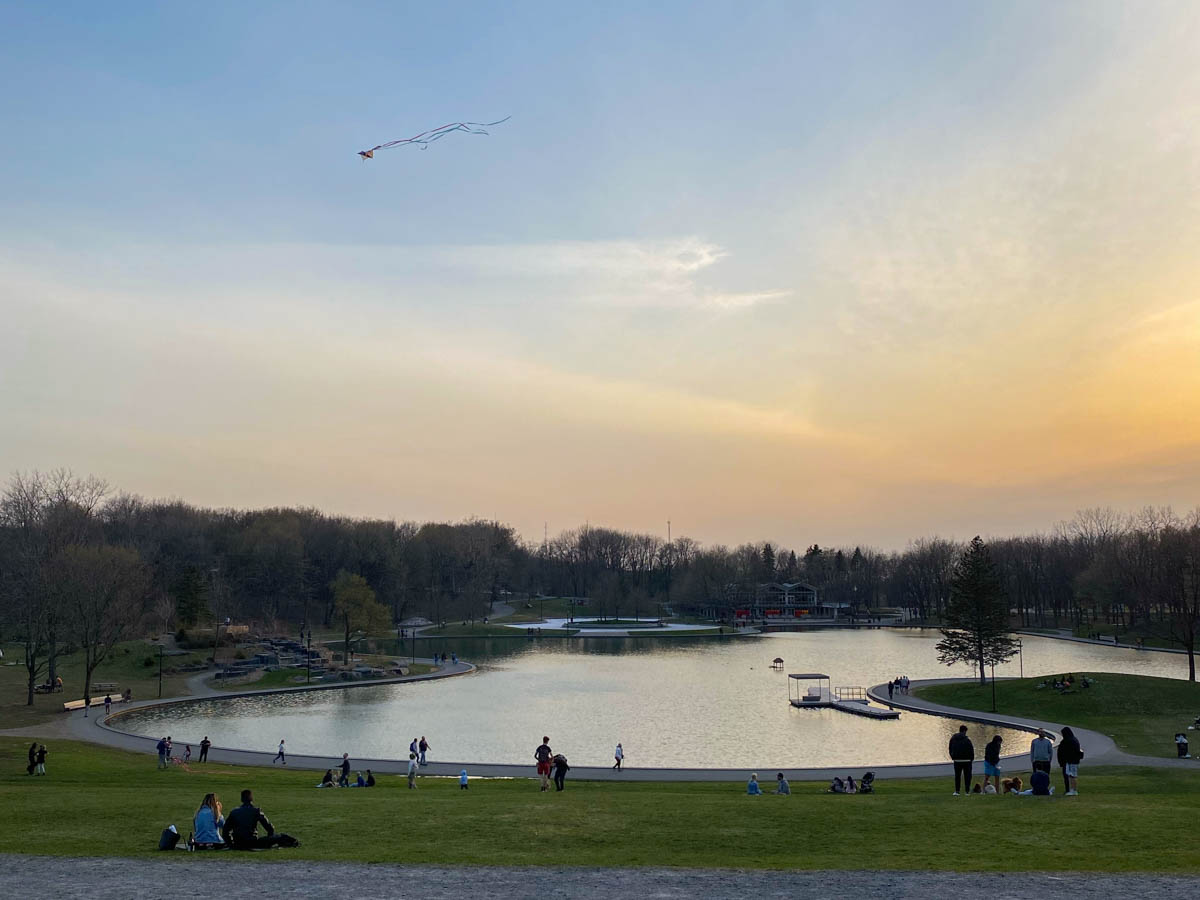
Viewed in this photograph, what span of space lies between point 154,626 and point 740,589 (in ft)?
354

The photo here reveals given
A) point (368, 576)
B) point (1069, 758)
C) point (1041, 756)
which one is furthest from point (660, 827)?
point (368, 576)

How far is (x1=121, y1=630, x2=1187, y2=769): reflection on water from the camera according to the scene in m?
40.8

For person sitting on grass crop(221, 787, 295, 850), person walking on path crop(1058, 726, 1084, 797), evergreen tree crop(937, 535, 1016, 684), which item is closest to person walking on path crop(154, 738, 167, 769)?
person sitting on grass crop(221, 787, 295, 850)

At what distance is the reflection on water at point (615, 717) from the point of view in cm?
4075

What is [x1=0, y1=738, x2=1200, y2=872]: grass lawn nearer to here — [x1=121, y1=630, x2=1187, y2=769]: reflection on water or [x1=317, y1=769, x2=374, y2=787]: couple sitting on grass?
[x1=317, y1=769, x2=374, y2=787]: couple sitting on grass

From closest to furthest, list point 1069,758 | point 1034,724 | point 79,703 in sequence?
point 1069,758 → point 1034,724 → point 79,703

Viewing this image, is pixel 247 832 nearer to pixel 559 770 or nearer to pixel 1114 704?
pixel 559 770

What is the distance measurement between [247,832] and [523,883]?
5965mm

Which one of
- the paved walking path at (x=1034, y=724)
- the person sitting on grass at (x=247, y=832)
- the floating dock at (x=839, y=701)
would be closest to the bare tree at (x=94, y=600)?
the floating dock at (x=839, y=701)

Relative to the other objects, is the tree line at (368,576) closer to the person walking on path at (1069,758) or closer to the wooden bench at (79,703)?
the wooden bench at (79,703)

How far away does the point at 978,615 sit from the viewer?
63.8m

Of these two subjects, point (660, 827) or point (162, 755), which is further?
point (162, 755)

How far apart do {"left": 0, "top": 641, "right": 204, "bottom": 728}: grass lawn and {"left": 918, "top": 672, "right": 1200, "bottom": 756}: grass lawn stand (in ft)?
178

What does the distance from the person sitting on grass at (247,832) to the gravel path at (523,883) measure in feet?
3.73
